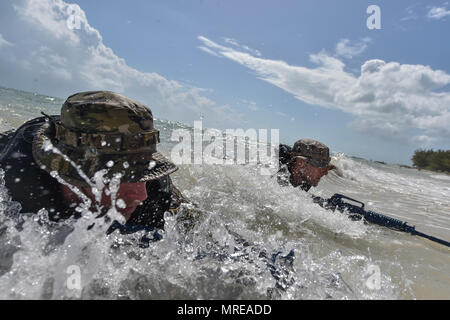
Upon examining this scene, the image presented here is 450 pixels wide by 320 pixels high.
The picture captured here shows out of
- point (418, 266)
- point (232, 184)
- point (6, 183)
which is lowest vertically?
point (418, 266)

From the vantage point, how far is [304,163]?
4.71 meters

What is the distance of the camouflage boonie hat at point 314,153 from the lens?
466 centimetres

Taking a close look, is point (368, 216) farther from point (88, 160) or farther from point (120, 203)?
point (88, 160)

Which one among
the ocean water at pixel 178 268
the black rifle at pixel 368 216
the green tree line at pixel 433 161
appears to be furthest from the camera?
the green tree line at pixel 433 161

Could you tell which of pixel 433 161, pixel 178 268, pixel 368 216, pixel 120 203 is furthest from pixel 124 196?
pixel 433 161

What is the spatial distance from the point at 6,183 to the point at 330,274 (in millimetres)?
2347

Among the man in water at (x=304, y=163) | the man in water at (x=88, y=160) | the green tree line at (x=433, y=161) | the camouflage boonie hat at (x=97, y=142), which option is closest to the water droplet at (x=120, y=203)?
the man in water at (x=88, y=160)

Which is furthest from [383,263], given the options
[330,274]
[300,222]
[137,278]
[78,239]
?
[78,239]

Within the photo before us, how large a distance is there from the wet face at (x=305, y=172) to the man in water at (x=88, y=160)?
323 cm

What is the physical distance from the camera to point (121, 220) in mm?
1856

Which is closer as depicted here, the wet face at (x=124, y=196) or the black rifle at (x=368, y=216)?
the wet face at (x=124, y=196)

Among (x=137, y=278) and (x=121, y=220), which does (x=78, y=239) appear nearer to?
(x=121, y=220)

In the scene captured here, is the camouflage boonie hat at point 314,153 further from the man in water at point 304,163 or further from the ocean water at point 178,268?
the ocean water at point 178,268

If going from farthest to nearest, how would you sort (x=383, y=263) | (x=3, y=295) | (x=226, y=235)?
(x=383, y=263)
(x=226, y=235)
(x=3, y=295)
